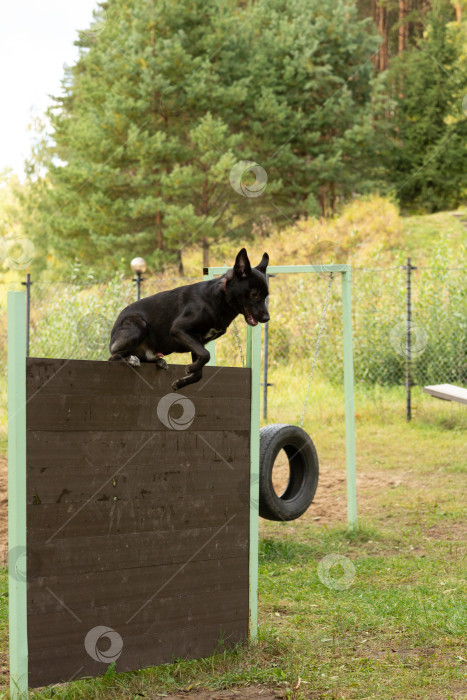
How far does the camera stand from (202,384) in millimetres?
4293

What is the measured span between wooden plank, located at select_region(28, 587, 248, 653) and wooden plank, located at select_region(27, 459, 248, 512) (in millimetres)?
479

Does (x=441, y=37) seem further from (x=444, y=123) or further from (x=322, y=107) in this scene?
(x=322, y=107)

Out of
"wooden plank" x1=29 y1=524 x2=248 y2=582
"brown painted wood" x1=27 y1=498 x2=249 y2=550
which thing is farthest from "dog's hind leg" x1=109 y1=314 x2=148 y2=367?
"wooden plank" x1=29 y1=524 x2=248 y2=582

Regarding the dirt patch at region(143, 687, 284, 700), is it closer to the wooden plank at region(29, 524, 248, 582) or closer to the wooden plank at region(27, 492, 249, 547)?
the wooden plank at region(29, 524, 248, 582)

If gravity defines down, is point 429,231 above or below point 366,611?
above

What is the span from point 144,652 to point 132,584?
0.35 metres

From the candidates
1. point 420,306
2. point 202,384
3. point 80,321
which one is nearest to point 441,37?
point 420,306

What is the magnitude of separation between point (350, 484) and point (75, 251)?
781 inches

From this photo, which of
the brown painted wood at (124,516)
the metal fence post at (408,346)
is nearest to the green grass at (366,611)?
the brown painted wood at (124,516)

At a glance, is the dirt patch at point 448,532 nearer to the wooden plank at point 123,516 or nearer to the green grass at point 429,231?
the wooden plank at point 123,516

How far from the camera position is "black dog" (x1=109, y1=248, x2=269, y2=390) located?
381 centimetres

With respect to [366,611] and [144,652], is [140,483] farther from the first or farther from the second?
[366,611]

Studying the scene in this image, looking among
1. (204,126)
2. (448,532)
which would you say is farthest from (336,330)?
(204,126)

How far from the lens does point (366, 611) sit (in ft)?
16.9
